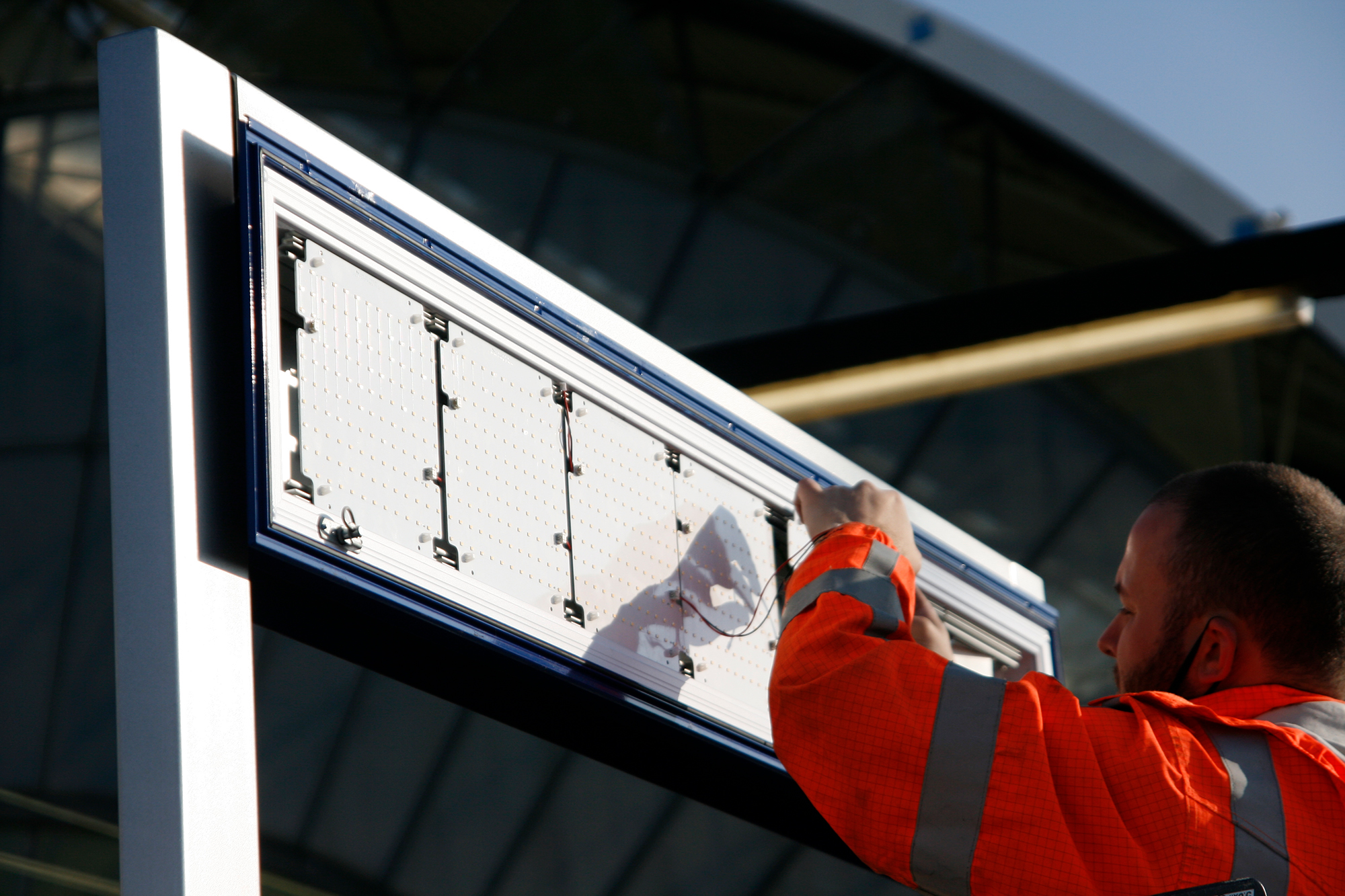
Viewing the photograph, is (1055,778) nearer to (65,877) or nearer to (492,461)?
(492,461)

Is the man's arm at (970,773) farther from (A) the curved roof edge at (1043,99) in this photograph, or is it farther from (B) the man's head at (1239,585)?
(A) the curved roof edge at (1043,99)

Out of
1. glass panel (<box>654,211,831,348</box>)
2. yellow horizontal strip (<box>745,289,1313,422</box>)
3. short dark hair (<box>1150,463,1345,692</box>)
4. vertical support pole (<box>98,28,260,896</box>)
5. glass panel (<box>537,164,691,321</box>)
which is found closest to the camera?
vertical support pole (<box>98,28,260,896</box>)

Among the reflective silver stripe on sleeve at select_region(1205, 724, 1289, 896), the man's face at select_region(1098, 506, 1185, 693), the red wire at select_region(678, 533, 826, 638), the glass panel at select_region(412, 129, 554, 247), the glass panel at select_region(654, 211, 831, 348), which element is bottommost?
the reflective silver stripe on sleeve at select_region(1205, 724, 1289, 896)

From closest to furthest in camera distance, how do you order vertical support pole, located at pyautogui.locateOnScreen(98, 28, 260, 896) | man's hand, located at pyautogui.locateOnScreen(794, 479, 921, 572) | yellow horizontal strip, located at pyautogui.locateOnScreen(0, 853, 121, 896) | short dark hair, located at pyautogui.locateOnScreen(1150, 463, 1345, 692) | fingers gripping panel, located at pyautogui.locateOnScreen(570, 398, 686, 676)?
vertical support pole, located at pyautogui.locateOnScreen(98, 28, 260, 896), short dark hair, located at pyautogui.locateOnScreen(1150, 463, 1345, 692), fingers gripping panel, located at pyautogui.locateOnScreen(570, 398, 686, 676), man's hand, located at pyautogui.locateOnScreen(794, 479, 921, 572), yellow horizontal strip, located at pyautogui.locateOnScreen(0, 853, 121, 896)

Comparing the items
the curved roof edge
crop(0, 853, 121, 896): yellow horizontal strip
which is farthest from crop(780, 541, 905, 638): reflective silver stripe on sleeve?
the curved roof edge

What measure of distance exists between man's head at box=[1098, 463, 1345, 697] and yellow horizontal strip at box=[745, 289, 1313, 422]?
2369 millimetres

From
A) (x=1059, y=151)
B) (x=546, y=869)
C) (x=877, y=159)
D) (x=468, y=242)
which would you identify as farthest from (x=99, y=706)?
(x=468, y=242)

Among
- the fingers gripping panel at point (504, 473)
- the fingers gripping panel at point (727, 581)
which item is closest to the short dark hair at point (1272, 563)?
the fingers gripping panel at point (727, 581)

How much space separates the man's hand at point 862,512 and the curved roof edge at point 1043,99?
953cm

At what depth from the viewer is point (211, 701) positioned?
1.81m

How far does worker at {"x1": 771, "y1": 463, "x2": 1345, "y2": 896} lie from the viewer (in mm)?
1904

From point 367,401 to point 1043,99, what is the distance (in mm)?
10629

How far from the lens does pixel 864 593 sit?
229cm

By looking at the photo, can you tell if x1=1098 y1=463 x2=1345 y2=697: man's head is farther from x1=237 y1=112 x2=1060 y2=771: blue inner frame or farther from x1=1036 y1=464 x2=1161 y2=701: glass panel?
x1=1036 y1=464 x2=1161 y2=701: glass panel
